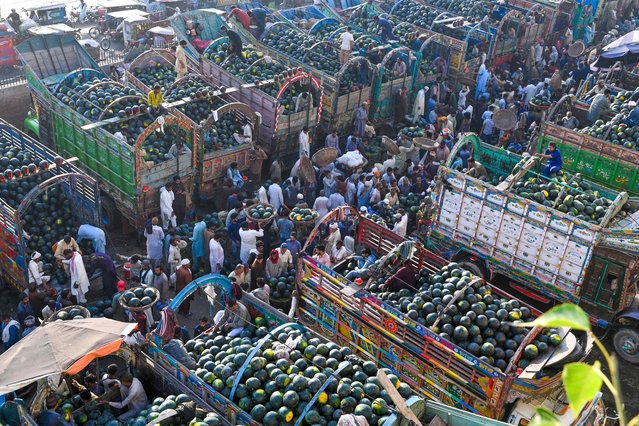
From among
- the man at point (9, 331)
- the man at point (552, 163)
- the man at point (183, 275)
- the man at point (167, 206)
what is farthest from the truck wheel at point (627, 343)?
the man at point (9, 331)

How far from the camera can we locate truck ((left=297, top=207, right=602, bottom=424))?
9219mm

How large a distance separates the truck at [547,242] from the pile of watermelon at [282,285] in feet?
11.2

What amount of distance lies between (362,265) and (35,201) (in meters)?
6.28

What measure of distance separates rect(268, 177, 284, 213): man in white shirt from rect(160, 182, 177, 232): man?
207cm

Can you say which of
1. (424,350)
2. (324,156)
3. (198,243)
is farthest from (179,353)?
(324,156)

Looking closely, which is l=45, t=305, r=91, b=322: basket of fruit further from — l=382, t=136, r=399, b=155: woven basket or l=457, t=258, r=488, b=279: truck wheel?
l=382, t=136, r=399, b=155: woven basket

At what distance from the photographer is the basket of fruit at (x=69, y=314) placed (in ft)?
32.8

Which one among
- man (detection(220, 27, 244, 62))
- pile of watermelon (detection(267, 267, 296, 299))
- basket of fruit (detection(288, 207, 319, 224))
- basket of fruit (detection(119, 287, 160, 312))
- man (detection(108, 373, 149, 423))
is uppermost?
→ man (detection(220, 27, 244, 62))

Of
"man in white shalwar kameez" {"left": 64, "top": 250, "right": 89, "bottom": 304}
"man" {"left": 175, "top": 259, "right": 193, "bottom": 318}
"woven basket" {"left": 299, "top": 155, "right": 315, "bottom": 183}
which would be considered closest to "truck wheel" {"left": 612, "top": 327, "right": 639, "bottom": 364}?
"woven basket" {"left": 299, "top": 155, "right": 315, "bottom": 183}

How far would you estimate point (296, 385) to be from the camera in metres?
8.26

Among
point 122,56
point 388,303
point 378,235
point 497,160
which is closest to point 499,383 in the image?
point 388,303

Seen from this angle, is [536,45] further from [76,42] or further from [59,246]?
[59,246]

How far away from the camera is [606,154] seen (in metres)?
15.2

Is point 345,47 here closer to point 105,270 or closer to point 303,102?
point 303,102
